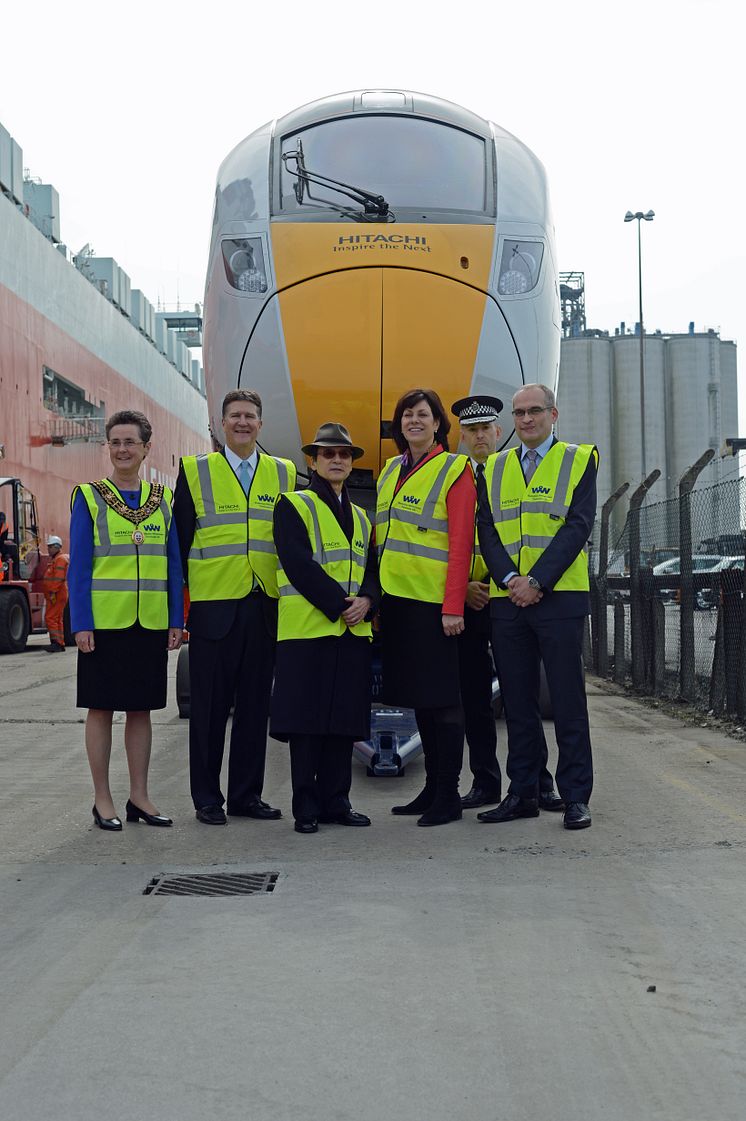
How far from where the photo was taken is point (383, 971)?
11.2 ft

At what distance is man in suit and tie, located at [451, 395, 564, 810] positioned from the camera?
19.4 ft

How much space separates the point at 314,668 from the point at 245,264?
103 inches

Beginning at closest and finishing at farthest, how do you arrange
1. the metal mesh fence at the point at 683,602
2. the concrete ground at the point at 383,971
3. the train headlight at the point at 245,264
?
the concrete ground at the point at 383,971 → the train headlight at the point at 245,264 → the metal mesh fence at the point at 683,602

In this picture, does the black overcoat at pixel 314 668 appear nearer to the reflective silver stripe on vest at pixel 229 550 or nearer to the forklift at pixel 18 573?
the reflective silver stripe on vest at pixel 229 550

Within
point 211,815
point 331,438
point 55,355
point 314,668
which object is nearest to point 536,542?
point 331,438

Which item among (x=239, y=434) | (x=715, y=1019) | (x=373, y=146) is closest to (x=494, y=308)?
(x=373, y=146)

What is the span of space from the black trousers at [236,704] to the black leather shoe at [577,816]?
137 centimetres

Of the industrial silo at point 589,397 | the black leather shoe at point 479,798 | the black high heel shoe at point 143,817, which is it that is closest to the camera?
the black high heel shoe at point 143,817

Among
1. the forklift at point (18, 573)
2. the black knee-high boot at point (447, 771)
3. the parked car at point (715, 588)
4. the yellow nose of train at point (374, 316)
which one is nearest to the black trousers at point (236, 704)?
the black knee-high boot at point (447, 771)

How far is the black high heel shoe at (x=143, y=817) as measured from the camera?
5.55m

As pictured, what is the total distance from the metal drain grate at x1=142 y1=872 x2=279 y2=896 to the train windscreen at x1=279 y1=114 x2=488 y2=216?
378 cm

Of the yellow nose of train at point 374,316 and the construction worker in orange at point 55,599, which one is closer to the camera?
the yellow nose of train at point 374,316

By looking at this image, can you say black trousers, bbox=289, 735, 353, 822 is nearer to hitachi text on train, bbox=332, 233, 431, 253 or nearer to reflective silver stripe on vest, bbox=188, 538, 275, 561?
reflective silver stripe on vest, bbox=188, 538, 275, 561

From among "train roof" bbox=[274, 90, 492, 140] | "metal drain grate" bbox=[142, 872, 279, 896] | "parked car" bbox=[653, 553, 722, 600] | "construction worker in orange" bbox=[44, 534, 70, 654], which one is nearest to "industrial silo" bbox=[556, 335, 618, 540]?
"construction worker in orange" bbox=[44, 534, 70, 654]
